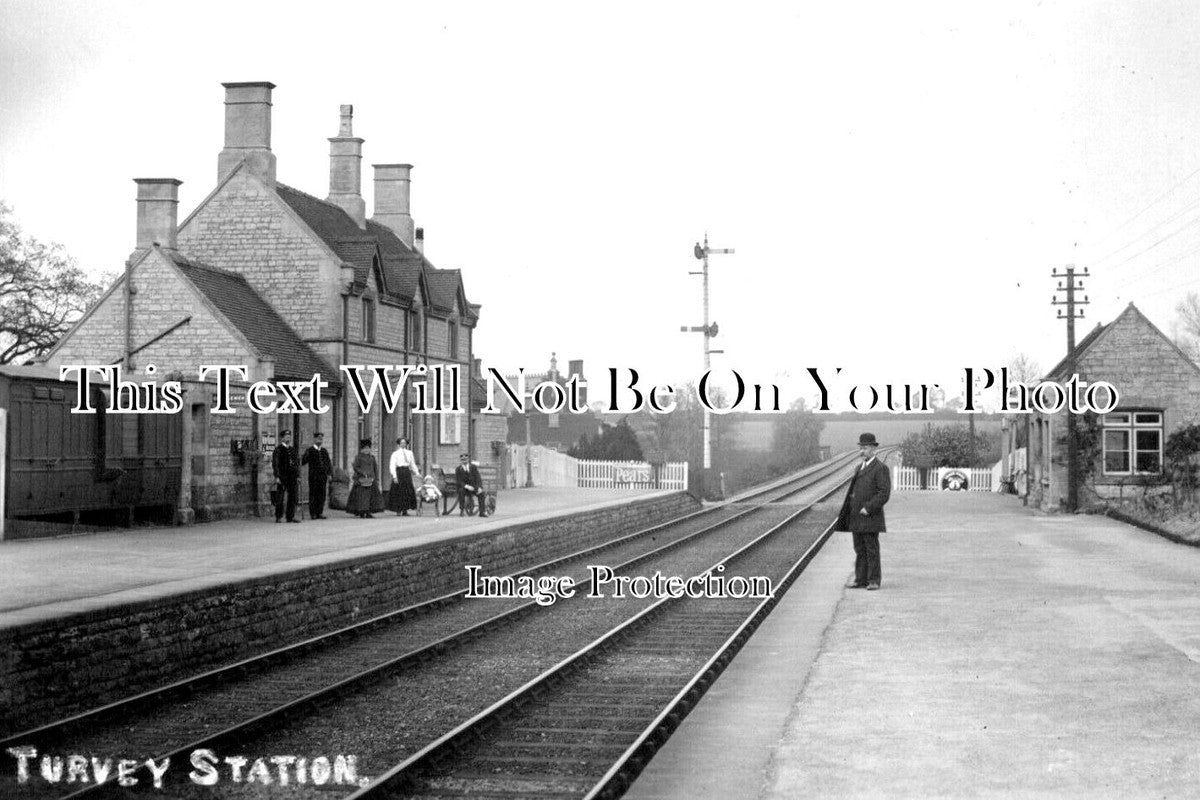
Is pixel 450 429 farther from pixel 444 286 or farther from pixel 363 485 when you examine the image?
pixel 363 485

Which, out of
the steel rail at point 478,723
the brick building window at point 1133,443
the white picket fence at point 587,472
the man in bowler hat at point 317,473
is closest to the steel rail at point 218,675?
the steel rail at point 478,723

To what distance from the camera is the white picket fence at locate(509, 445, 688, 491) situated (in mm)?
49844

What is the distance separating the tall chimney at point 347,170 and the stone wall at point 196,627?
2228 cm

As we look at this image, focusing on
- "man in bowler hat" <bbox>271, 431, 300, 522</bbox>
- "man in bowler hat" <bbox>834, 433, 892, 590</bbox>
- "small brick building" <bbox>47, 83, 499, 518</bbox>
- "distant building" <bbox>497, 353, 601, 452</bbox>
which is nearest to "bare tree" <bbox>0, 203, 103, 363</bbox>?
"small brick building" <bbox>47, 83, 499, 518</bbox>

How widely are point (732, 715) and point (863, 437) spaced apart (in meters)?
7.68

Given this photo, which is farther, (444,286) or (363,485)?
(444,286)

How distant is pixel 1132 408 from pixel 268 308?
21393 millimetres

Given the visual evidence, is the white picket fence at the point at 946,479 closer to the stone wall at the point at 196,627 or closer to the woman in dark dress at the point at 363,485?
the woman in dark dress at the point at 363,485

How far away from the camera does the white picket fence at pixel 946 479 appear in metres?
62.6

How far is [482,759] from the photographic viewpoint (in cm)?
885

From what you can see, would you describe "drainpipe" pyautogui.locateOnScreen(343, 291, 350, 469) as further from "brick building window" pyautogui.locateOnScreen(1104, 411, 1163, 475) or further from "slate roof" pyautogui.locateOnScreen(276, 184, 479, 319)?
"brick building window" pyautogui.locateOnScreen(1104, 411, 1163, 475)

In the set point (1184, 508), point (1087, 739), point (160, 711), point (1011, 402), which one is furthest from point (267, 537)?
point (1011, 402)

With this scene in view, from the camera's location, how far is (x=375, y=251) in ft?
115

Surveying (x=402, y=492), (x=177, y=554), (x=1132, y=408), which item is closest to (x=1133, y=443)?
(x=1132, y=408)
